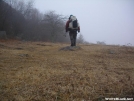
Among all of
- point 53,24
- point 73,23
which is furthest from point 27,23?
point 73,23

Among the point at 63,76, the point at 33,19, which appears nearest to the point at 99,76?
the point at 63,76

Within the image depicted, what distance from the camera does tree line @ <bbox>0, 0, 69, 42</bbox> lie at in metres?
19.2

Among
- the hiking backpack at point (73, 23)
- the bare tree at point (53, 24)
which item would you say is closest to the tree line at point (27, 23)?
the bare tree at point (53, 24)

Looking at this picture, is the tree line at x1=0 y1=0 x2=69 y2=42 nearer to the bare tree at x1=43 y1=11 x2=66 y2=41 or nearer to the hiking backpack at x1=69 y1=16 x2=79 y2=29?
the bare tree at x1=43 y1=11 x2=66 y2=41

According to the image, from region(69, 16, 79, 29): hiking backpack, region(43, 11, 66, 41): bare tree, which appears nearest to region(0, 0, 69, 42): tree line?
region(43, 11, 66, 41): bare tree

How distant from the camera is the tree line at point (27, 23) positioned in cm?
1921

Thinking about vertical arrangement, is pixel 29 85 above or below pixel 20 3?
below

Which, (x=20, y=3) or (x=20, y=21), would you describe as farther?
(x=20, y=3)

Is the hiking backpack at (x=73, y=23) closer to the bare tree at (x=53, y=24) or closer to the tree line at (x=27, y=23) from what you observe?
the tree line at (x=27, y=23)

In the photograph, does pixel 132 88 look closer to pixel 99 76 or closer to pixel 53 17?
pixel 99 76

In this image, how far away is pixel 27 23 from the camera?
Result: 76.0ft

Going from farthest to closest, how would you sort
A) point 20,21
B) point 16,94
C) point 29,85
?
point 20,21 < point 29,85 < point 16,94

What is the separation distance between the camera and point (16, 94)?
6.91 feet

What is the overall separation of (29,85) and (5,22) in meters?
18.7
